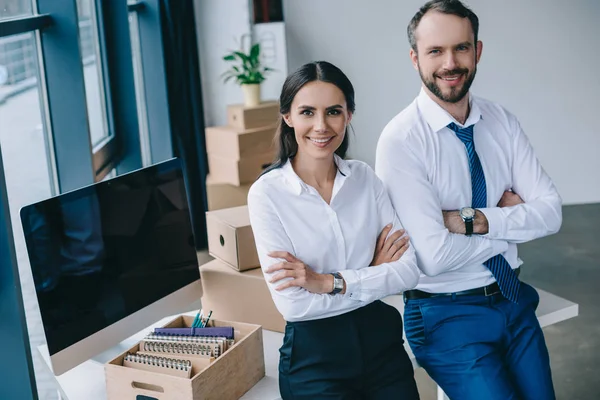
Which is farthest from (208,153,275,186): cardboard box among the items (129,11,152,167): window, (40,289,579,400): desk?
(40,289,579,400): desk

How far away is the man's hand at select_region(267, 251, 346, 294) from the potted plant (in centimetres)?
314

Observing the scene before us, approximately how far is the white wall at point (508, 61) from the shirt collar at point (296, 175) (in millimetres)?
3636

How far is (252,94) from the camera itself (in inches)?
191

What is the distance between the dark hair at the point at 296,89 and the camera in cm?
190

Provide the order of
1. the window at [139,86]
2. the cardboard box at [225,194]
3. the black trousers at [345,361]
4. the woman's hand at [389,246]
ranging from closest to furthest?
the black trousers at [345,361]
the woman's hand at [389,246]
the window at [139,86]
the cardboard box at [225,194]

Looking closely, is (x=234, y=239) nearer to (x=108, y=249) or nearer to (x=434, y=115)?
(x=108, y=249)

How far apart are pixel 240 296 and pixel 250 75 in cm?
284

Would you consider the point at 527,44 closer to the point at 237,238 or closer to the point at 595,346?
the point at 595,346

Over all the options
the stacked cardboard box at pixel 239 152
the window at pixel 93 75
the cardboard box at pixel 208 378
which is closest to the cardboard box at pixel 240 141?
the stacked cardboard box at pixel 239 152

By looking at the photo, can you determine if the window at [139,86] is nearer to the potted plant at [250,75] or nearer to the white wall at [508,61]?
the potted plant at [250,75]

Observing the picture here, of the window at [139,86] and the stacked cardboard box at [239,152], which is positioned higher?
the window at [139,86]

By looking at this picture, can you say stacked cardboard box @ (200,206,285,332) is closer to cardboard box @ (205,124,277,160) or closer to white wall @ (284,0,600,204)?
cardboard box @ (205,124,277,160)

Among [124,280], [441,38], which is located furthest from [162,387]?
[441,38]

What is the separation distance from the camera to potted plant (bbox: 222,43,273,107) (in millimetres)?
4840
